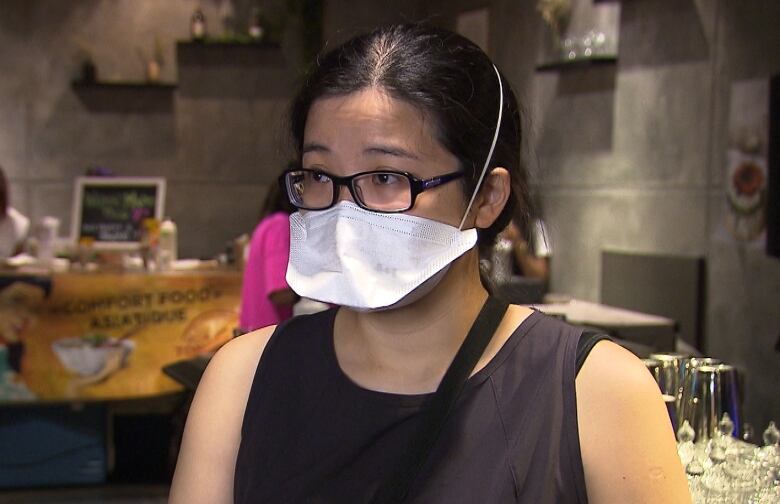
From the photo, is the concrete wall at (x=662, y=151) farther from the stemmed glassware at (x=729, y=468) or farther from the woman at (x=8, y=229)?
the woman at (x=8, y=229)

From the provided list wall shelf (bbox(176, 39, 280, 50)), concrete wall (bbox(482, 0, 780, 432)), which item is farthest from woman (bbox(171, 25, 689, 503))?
wall shelf (bbox(176, 39, 280, 50))

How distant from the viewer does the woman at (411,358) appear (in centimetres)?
117

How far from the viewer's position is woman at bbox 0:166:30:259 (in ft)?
16.6

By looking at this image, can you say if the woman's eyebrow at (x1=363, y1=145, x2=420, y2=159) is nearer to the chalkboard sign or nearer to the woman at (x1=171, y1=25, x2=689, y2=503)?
the woman at (x1=171, y1=25, x2=689, y2=503)

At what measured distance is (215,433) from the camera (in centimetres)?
131

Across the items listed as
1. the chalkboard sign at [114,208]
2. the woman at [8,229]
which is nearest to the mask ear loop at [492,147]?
the chalkboard sign at [114,208]

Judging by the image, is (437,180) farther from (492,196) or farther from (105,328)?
(105,328)

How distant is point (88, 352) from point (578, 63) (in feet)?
9.52

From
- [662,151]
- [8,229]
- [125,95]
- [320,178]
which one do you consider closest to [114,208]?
[8,229]

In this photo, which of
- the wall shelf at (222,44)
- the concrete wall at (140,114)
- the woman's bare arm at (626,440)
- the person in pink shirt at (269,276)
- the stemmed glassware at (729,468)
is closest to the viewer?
the woman's bare arm at (626,440)

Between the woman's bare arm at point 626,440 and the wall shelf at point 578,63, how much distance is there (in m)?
4.07

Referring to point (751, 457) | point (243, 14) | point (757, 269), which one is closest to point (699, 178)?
point (757, 269)

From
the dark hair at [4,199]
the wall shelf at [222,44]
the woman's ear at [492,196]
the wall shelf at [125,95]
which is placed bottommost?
the dark hair at [4,199]

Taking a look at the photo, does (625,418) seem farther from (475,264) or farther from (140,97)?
(140,97)
